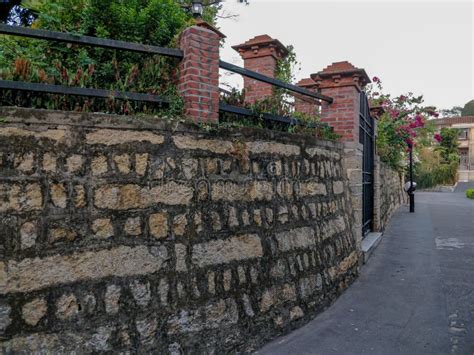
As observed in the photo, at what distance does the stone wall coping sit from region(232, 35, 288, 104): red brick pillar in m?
2.63

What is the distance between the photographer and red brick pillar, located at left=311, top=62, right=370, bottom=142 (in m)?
5.49

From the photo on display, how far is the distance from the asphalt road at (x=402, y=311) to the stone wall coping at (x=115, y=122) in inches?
76.7

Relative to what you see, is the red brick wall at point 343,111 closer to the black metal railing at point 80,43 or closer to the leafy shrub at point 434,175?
the black metal railing at point 80,43

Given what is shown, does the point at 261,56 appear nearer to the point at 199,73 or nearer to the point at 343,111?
the point at 343,111

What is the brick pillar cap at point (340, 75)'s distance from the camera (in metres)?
5.46

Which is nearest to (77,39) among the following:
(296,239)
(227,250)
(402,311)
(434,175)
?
(227,250)

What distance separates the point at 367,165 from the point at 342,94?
2.80 meters

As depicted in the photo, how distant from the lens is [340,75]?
18.1 ft

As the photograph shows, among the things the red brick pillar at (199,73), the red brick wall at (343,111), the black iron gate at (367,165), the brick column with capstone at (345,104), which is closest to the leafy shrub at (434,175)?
the black iron gate at (367,165)

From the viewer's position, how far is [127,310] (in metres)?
2.66

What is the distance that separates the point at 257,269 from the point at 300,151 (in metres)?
1.46

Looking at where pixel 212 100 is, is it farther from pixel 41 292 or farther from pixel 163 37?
pixel 41 292

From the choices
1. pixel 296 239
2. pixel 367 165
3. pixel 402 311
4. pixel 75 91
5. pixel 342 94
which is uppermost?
pixel 342 94

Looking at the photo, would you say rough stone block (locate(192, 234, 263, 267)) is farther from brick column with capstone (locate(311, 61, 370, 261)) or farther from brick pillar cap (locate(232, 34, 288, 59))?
brick pillar cap (locate(232, 34, 288, 59))
